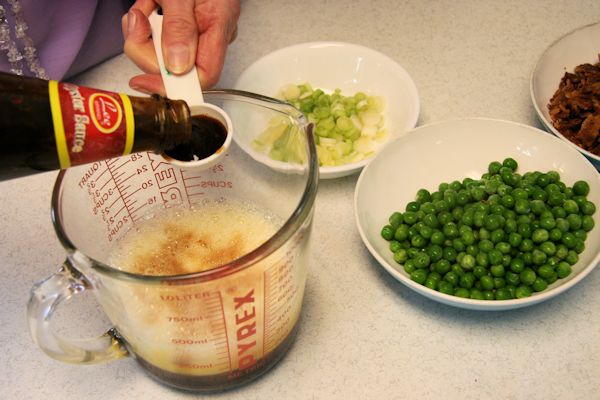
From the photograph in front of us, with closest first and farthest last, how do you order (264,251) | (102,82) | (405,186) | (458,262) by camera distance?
(264,251) < (458,262) < (405,186) < (102,82)

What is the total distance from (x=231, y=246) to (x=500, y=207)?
549 mm

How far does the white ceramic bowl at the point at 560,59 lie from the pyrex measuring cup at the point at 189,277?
2.46ft

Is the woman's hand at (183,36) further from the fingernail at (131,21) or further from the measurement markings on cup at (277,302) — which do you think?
the measurement markings on cup at (277,302)

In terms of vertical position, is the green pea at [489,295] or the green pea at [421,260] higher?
the green pea at [421,260]

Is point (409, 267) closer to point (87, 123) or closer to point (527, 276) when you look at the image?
point (527, 276)

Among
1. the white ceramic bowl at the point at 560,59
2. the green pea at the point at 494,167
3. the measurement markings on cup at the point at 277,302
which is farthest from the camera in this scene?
the white ceramic bowl at the point at 560,59

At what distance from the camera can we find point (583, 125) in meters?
1.37

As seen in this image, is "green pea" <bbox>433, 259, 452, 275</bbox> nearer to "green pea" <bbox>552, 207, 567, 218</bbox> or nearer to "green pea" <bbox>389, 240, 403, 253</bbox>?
"green pea" <bbox>389, 240, 403, 253</bbox>

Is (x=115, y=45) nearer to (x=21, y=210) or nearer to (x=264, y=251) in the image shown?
(x=21, y=210)

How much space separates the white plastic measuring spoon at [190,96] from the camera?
2.93ft

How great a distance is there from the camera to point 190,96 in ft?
3.40

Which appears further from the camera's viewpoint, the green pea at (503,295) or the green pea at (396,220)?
the green pea at (396,220)

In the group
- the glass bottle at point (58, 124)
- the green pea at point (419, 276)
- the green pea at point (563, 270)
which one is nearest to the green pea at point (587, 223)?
the green pea at point (563, 270)

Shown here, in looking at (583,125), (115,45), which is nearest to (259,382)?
(583,125)
